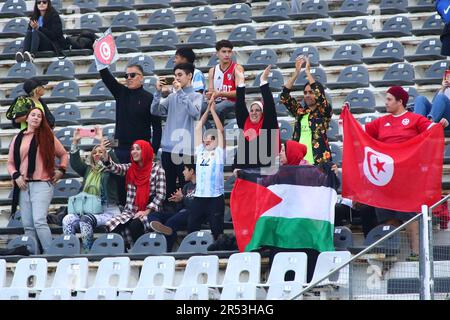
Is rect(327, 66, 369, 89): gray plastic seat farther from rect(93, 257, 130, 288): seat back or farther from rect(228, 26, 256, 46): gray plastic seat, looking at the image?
rect(93, 257, 130, 288): seat back

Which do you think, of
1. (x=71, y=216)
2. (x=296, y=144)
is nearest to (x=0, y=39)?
(x=71, y=216)

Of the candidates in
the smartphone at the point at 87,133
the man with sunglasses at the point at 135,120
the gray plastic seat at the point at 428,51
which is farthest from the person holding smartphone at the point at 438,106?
the smartphone at the point at 87,133

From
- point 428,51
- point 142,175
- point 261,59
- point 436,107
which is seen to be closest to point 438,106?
point 436,107

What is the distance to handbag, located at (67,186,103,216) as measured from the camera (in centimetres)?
1357

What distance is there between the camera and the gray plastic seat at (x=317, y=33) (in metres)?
16.6

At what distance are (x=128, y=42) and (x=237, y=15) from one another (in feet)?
4.40

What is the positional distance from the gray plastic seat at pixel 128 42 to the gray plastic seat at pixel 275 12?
4.67ft

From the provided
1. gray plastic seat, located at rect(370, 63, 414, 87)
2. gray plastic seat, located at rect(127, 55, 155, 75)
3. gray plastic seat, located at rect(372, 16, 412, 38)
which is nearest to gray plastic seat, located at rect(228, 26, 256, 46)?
gray plastic seat, located at rect(127, 55, 155, 75)

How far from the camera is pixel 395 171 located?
1248 cm

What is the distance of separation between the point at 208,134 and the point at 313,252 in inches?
69.5

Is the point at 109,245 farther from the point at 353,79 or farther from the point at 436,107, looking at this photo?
the point at 353,79

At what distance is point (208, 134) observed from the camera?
1355 cm

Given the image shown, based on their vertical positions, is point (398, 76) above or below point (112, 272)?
above

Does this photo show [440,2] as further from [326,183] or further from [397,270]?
→ [397,270]
